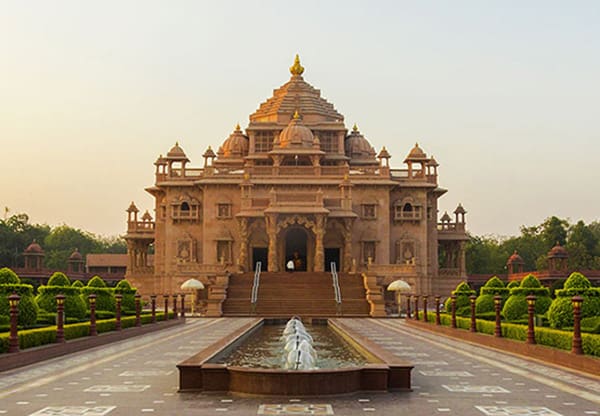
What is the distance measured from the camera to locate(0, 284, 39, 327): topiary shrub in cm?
1708

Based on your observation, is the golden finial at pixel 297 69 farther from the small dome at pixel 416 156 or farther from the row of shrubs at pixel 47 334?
the row of shrubs at pixel 47 334

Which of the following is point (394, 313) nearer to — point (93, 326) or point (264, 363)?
point (93, 326)

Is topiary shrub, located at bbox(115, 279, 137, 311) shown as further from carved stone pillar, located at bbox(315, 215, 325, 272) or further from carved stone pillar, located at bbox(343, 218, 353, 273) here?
carved stone pillar, located at bbox(343, 218, 353, 273)

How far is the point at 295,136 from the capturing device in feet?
165

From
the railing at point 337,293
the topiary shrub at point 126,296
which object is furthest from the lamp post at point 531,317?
the railing at point 337,293

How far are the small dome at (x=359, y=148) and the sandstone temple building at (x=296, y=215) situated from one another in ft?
0.26

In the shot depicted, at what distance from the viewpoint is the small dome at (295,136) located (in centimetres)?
4994

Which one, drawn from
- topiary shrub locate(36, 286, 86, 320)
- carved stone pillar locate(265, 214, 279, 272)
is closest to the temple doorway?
carved stone pillar locate(265, 214, 279, 272)

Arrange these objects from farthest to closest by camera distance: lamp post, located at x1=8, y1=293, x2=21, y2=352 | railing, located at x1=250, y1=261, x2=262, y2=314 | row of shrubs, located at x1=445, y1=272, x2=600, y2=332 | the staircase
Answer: railing, located at x1=250, y1=261, x2=262, y2=314
the staircase
row of shrubs, located at x1=445, y1=272, x2=600, y2=332
lamp post, located at x1=8, y1=293, x2=21, y2=352

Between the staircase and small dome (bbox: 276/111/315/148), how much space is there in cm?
1121

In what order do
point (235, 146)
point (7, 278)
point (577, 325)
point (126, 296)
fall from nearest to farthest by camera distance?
point (577, 325)
point (7, 278)
point (126, 296)
point (235, 146)

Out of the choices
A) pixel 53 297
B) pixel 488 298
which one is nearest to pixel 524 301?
pixel 488 298

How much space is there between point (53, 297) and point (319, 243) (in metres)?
23.6

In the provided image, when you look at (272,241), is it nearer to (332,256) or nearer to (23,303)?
(332,256)
